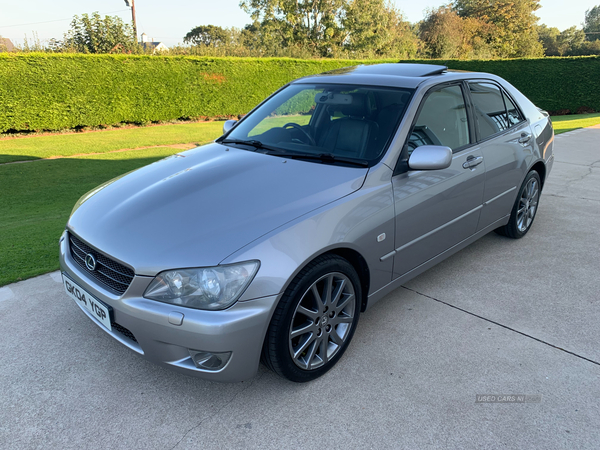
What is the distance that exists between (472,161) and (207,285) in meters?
2.38

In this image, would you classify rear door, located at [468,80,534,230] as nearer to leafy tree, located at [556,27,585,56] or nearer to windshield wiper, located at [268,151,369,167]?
windshield wiper, located at [268,151,369,167]

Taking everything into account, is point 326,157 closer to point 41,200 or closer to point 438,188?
point 438,188

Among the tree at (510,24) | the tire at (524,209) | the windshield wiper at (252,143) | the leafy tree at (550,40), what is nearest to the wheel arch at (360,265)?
the windshield wiper at (252,143)

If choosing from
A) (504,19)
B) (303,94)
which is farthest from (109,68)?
(504,19)

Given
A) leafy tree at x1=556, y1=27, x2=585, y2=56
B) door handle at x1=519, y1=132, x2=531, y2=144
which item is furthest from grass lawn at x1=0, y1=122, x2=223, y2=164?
leafy tree at x1=556, y1=27, x2=585, y2=56

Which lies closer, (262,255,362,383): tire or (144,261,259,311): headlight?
(144,261,259,311): headlight

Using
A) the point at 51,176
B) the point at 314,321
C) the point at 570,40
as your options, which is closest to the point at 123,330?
the point at 314,321

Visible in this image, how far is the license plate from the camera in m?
2.28

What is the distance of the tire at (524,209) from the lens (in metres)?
4.33

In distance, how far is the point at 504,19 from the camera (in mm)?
47812

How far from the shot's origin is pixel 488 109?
3812 mm

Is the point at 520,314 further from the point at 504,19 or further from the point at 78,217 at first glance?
the point at 504,19

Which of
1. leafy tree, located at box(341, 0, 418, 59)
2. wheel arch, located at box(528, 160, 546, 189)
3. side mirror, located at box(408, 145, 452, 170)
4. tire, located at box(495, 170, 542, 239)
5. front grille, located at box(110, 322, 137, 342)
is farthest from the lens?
leafy tree, located at box(341, 0, 418, 59)

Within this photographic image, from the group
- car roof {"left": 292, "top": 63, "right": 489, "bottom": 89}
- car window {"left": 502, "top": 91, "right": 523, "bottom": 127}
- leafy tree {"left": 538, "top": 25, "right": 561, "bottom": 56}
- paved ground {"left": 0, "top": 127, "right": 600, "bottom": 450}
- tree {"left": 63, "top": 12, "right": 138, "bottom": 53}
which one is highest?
leafy tree {"left": 538, "top": 25, "right": 561, "bottom": 56}
